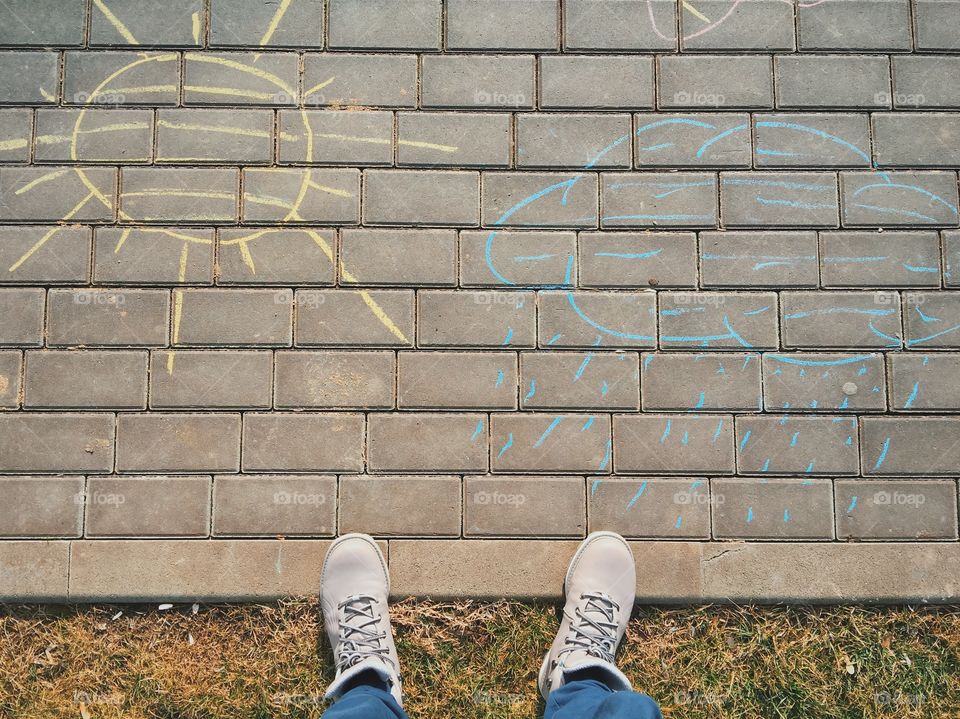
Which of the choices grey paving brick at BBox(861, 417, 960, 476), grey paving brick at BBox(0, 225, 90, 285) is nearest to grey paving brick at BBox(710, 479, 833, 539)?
grey paving brick at BBox(861, 417, 960, 476)

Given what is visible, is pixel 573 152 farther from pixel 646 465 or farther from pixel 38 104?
pixel 38 104

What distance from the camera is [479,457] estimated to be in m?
2.46

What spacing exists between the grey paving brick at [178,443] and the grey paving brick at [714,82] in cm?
215

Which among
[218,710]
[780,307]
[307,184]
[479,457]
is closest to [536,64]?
[307,184]

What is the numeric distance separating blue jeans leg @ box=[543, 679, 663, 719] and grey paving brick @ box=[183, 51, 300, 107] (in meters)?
2.43

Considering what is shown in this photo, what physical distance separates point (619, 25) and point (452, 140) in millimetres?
822

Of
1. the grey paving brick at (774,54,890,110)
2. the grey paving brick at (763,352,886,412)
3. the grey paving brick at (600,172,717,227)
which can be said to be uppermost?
the grey paving brick at (774,54,890,110)

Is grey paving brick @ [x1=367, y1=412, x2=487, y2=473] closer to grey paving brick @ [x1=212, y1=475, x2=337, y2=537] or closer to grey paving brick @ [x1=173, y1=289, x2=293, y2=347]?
grey paving brick @ [x1=212, y1=475, x2=337, y2=537]

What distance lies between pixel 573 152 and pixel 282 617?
6.96 feet

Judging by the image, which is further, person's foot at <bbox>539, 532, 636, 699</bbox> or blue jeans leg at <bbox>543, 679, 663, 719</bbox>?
person's foot at <bbox>539, 532, 636, 699</bbox>

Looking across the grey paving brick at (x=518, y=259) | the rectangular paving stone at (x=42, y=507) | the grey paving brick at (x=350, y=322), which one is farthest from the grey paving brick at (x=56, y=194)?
the grey paving brick at (x=518, y=259)

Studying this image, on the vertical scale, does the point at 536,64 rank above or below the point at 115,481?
above

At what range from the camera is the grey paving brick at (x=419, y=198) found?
2520 millimetres

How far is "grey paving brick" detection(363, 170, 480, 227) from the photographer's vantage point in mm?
2520
